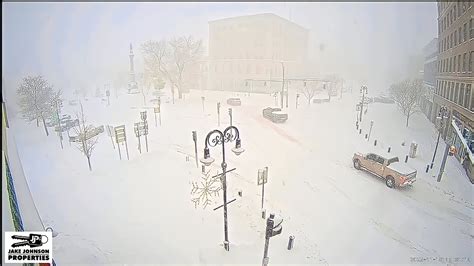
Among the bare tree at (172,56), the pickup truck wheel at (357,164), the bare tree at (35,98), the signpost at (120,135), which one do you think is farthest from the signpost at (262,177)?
the bare tree at (35,98)

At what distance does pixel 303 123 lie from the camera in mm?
3068

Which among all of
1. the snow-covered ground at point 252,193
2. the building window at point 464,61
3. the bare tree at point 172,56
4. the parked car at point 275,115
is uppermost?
the bare tree at point 172,56

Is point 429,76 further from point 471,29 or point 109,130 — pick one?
point 109,130

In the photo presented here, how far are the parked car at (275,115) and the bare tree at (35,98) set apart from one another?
2362 millimetres

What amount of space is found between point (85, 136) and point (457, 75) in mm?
3779

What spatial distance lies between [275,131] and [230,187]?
826 mm

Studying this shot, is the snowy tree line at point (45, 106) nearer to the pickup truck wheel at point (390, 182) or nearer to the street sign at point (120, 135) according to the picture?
the street sign at point (120, 135)

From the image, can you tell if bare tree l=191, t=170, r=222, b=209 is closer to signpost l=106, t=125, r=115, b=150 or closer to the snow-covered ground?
the snow-covered ground

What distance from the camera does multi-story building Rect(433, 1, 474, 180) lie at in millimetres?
2338

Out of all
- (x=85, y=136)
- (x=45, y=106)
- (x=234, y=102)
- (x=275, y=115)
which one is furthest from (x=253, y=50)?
(x=45, y=106)

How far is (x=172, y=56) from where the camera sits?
3.10 m

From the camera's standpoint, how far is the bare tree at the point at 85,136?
281 centimetres

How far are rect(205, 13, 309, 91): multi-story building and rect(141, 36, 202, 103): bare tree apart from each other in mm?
216

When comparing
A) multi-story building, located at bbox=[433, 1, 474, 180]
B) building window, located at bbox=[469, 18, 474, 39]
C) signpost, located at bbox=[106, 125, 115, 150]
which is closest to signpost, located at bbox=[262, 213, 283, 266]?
multi-story building, located at bbox=[433, 1, 474, 180]
